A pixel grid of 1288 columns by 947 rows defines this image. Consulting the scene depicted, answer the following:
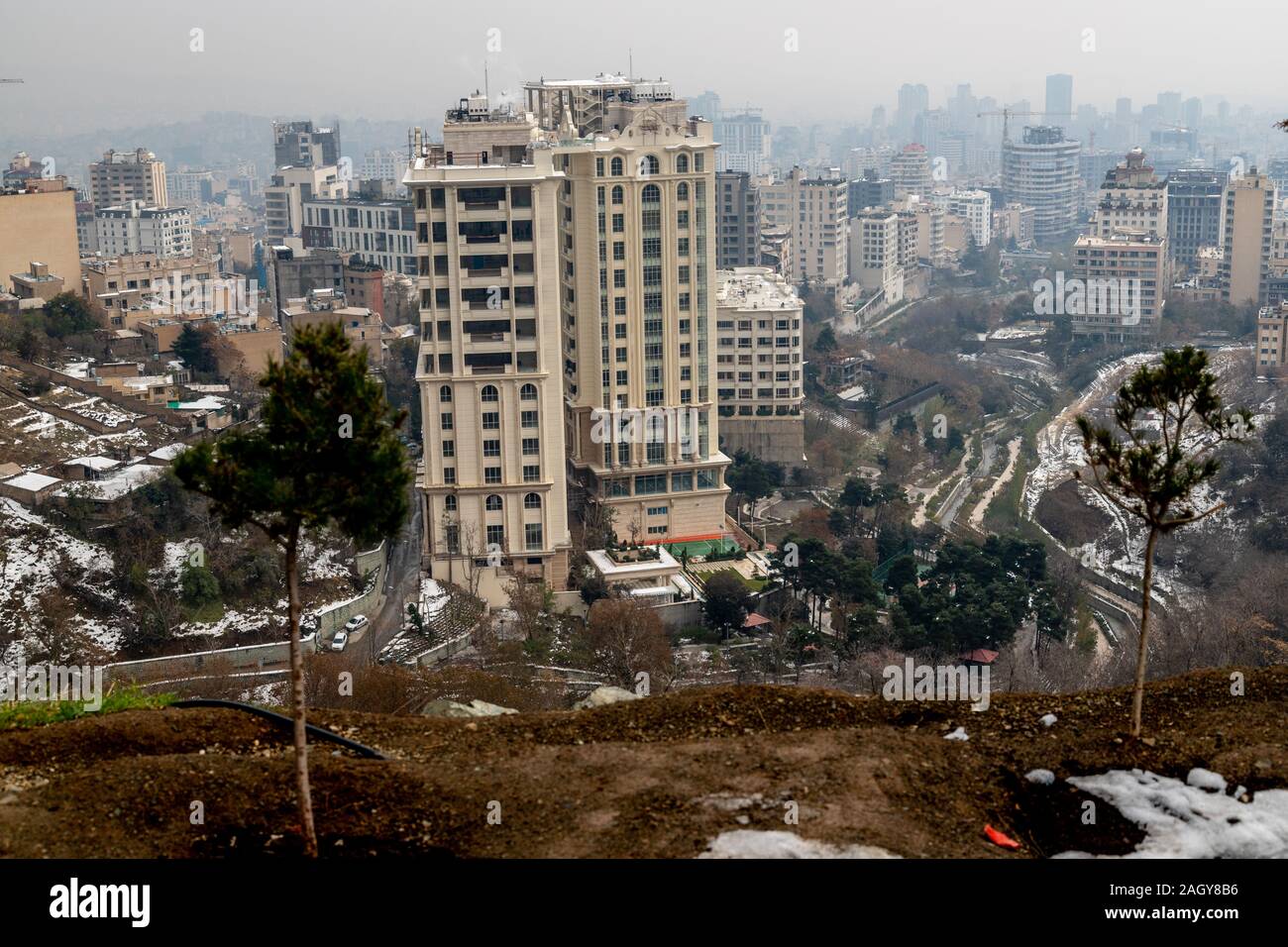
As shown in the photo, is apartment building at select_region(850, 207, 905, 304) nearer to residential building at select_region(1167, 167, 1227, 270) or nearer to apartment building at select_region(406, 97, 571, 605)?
residential building at select_region(1167, 167, 1227, 270)

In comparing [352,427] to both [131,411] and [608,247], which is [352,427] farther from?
[131,411]

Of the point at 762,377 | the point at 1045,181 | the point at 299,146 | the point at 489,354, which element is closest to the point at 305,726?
the point at 489,354

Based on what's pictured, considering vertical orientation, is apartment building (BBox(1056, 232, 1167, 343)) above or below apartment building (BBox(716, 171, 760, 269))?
below

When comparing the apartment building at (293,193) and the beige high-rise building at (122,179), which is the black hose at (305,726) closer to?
the apartment building at (293,193)

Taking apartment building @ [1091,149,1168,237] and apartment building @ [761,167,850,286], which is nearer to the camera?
apartment building @ [1091,149,1168,237]

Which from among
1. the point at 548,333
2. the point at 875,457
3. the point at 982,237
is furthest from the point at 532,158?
the point at 982,237

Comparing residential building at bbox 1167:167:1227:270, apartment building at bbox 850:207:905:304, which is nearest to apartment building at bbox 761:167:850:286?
apartment building at bbox 850:207:905:304
